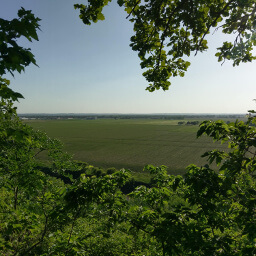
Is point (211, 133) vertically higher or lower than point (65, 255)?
higher

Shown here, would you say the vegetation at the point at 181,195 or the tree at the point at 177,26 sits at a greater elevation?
the tree at the point at 177,26

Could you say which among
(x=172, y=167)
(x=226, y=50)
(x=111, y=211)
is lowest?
(x=172, y=167)

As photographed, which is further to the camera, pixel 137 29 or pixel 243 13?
pixel 137 29

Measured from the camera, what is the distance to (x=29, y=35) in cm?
238

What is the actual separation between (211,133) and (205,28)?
2624 mm

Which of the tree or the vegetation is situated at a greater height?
the tree

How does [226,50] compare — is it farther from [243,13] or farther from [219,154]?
[219,154]

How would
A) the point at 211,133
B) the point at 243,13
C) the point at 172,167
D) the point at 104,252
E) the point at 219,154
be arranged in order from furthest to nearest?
1. the point at 172,167
2. the point at 104,252
3. the point at 243,13
4. the point at 211,133
5. the point at 219,154

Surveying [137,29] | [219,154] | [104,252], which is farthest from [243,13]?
[104,252]

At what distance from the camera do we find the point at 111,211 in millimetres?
4078

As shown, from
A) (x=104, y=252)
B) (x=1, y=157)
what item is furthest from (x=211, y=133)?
(x=1, y=157)

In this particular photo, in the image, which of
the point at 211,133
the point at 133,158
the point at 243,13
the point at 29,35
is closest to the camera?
the point at 29,35

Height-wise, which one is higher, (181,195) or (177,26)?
(177,26)

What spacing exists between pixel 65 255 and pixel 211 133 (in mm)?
3928
